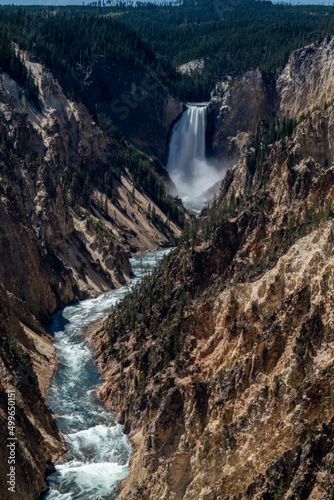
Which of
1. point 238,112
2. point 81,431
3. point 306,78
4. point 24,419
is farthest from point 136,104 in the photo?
point 24,419

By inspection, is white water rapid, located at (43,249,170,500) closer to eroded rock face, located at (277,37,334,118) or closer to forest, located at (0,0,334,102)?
eroded rock face, located at (277,37,334,118)

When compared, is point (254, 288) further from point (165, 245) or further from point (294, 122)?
point (165, 245)

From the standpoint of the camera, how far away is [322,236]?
4969cm

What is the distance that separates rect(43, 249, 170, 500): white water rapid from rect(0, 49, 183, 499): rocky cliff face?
119 centimetres

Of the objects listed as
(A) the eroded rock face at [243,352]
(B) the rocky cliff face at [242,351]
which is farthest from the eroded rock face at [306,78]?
(A) the eroded rock face at [243,352]

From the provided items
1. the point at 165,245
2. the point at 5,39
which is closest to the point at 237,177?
the point at 165,245

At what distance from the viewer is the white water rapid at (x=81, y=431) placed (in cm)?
4916

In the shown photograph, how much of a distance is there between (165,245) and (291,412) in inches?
3438

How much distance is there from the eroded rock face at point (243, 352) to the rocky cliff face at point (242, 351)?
0.09 metres

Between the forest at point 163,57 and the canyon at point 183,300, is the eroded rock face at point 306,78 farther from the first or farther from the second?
the forest at point 163,57

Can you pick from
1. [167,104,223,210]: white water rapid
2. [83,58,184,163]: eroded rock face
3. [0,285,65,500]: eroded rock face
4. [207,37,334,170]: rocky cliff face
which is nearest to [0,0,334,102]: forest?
[83,58,184,163]: eroded rock face

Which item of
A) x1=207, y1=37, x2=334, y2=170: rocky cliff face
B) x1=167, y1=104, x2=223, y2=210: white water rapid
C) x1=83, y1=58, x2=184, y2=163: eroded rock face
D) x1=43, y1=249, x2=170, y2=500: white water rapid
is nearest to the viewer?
x1=43, y1=249, x2=170, y2=500: white water rapid

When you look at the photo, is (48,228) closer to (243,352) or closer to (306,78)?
(243,352)

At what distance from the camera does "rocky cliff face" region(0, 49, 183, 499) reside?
53.9 meters
